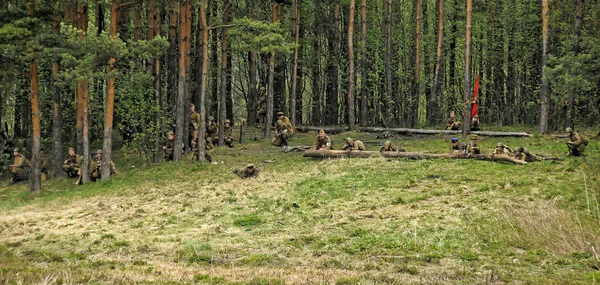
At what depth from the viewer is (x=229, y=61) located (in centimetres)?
3156

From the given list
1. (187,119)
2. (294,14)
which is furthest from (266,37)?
(294,14)

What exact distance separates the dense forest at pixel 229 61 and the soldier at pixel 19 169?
1366 millimetres

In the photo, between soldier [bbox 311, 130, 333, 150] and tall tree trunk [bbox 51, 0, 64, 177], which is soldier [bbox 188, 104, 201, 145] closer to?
tall tree trunk [bbox 51, 0, 64, 177]

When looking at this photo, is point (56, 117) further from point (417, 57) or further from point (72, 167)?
point (417, 57)

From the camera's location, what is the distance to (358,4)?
34.4 metres

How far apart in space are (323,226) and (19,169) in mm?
16951

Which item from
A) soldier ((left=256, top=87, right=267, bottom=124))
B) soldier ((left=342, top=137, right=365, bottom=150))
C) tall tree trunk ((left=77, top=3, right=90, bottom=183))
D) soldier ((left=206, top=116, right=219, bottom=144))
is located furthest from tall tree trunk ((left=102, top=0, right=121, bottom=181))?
soldier ((left=256, top=87, right=267, bottom=124))

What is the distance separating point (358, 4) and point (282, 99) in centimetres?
942

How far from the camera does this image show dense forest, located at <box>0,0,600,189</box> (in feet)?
55.2

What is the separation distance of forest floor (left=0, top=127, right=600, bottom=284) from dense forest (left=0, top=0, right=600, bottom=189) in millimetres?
3764

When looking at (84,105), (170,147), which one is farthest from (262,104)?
(84,105)

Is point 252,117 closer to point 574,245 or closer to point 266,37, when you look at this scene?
point 266,37

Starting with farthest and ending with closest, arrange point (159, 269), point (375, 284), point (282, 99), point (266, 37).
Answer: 1. point (282, 99)
2. point (266, 37)
3. point (159, 269)
4. point (375, 284)

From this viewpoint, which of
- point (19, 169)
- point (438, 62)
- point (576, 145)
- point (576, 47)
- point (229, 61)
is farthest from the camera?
point (229, 61)
